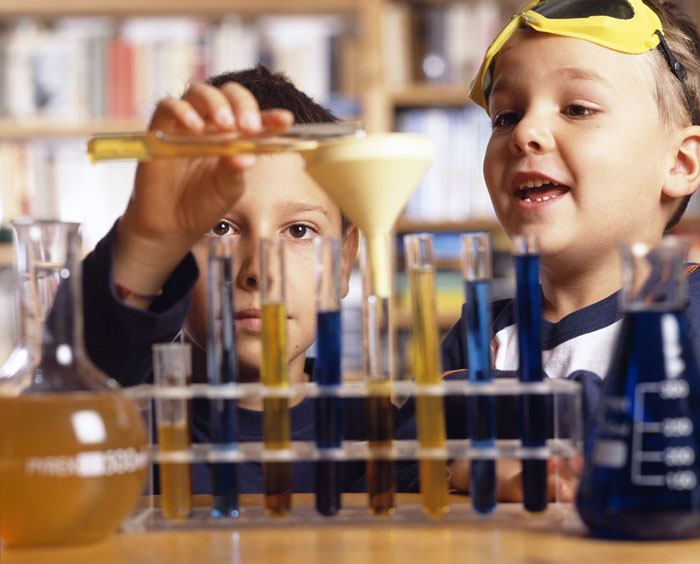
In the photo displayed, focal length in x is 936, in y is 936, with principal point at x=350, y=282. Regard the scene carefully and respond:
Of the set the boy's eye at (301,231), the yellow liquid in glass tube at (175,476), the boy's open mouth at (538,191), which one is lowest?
the yellow liquid in glass tube at (175,476)

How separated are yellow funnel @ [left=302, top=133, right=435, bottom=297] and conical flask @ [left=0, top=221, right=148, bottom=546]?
190 millimetres

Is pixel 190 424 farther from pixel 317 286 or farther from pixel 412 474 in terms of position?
pixel 412 474

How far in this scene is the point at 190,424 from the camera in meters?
0.70

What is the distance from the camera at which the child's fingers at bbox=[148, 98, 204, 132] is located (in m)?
0.73

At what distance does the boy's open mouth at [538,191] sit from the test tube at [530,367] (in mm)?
551

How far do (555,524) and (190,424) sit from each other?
273mm

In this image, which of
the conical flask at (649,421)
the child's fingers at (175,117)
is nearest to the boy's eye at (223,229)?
the child's fingers at (175,117)

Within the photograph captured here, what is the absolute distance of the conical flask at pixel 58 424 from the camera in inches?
23.3

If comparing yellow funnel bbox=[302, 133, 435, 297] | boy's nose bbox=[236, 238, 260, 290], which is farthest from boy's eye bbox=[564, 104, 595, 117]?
yellow funnel bbox=[302, 133, 435, 297]

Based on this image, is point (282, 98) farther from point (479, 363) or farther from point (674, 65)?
point (479, 363)

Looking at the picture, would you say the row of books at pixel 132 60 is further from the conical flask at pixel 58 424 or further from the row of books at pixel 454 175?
the conical flask at pixel 58 424

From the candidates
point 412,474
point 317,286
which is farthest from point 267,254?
point 412,474

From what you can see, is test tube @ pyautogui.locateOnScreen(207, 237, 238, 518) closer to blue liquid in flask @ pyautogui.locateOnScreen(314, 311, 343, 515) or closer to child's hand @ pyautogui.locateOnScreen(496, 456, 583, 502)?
blue liquid in flask @ pyautogui.locateOnScreen(314, 311, 343, 515)

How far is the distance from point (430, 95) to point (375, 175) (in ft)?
7.92
